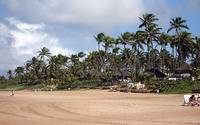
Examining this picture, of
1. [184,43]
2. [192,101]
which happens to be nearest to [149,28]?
[184,43]

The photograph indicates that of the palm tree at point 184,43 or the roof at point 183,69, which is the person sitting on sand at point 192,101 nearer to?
the palm tree at point 184,43

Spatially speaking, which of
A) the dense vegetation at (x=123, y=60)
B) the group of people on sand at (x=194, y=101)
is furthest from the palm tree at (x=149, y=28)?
the group of people on sand at (x=194, y=101)

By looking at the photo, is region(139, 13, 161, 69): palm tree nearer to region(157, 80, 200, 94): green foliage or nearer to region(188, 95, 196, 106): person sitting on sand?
region(157, 80, 200, 94): green foliage

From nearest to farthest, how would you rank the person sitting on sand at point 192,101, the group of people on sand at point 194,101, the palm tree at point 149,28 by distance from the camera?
the group of people on sand at point 194,101 < the person sitting on sand at point 192,101 < the palm tree at point 149,28

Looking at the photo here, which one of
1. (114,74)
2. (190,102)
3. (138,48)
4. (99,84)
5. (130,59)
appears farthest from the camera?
(114,74)

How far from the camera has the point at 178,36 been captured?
8912cm

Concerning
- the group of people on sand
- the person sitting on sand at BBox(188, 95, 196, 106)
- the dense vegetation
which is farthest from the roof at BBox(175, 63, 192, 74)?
the person sitting on sand at BBox(188, 95, 196, 106)

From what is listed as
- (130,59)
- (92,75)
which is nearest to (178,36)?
(130,59)

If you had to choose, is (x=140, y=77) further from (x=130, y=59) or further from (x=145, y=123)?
(x=145, y=123)

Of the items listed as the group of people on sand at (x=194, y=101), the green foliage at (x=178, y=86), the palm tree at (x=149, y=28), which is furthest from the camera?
the palm tree at (x=149, y=28)

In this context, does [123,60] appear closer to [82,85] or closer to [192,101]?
[82,85]

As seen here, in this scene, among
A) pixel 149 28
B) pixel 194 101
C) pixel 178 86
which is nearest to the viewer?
pixel 194 101

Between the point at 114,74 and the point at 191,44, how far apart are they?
26005 mm

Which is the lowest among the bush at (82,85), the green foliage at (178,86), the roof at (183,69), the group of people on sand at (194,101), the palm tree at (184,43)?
the group of people on sand at (194,101)
